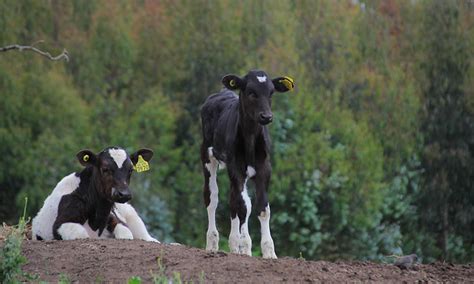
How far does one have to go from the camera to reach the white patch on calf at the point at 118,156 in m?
14.2

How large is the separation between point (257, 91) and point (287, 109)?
67.8 feet

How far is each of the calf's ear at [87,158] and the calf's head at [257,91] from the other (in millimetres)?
1869

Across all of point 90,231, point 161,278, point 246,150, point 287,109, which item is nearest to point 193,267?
point 161,278

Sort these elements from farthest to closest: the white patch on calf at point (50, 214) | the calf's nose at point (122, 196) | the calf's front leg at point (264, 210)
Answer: the white patch on calf at point (50, 214)
the calf's nose at point (122, 196)
the calf's front leg at point (264, 210)

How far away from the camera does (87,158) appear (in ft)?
Result: 47.4

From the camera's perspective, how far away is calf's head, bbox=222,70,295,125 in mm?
13258

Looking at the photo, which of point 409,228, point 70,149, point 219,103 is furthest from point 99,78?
point 219,103

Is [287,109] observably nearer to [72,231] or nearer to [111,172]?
[111,172]

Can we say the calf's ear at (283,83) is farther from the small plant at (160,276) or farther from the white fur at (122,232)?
the small plant at (160,276)

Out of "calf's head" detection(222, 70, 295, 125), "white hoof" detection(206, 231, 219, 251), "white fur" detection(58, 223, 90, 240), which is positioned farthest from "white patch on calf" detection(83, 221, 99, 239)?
"calf's head" detection(222, 70, 295, 125)

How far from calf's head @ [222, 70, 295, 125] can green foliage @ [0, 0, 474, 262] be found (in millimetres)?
18294

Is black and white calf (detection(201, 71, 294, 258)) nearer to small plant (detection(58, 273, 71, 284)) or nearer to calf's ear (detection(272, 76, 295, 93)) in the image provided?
calf's ear (detection(272, 76, 295, 93))

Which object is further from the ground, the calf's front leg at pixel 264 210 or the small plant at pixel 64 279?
the calf's front leg at pixel 264 210

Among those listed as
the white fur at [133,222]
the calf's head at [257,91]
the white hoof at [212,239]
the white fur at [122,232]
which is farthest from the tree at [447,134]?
the calf's head at [257,91]
